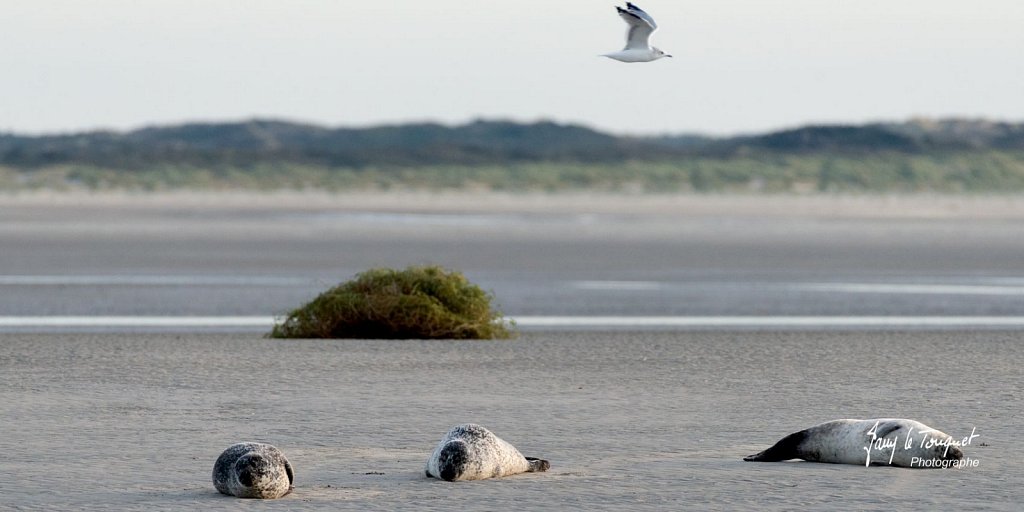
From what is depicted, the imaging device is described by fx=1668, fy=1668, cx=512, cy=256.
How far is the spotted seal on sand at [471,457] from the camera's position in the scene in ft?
28.1

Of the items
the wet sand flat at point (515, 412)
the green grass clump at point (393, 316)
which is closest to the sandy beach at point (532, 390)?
the wet sand flat at point (515, 412)

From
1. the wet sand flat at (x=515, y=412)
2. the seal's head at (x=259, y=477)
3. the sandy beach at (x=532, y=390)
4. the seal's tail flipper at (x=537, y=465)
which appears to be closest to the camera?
the seal's head at (x=259, y=477)

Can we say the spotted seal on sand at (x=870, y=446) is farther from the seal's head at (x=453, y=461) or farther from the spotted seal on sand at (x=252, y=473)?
the spotted seal on sand at (x=252, y=473)

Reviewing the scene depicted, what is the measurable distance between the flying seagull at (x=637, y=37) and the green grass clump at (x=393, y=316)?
5.33 m

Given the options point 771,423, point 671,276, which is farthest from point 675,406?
point 671,276

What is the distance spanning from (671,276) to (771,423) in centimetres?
1755

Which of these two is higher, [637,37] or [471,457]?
[637,37]

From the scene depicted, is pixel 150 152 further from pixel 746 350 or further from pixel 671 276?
pixel 746 350

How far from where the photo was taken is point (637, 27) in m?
12.0

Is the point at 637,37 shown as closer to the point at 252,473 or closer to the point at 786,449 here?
the point at 786,449

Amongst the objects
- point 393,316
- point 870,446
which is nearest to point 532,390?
point 870,446

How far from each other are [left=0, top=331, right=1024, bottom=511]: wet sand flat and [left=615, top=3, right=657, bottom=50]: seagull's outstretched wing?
2553 mm

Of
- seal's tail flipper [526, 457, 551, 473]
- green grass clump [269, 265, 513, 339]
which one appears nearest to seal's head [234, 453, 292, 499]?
seal's tail flipper [526, 457, 551, 473]

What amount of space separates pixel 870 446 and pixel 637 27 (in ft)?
13.5
